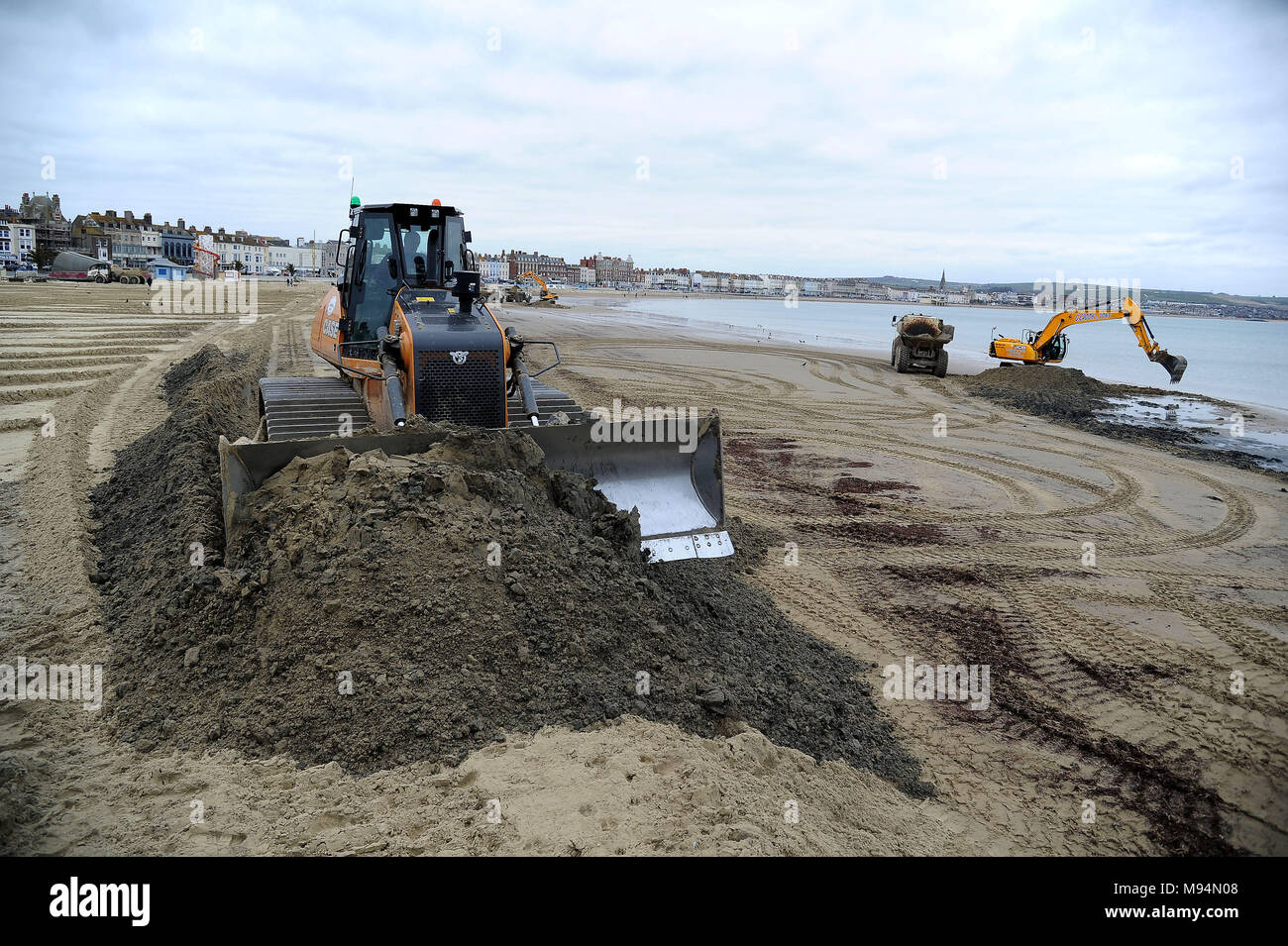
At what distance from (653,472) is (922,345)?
67.1 ft

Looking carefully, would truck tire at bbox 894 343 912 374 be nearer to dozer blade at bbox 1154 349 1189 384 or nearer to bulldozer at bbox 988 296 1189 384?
bulldozer at bbox 988 296 1189 384

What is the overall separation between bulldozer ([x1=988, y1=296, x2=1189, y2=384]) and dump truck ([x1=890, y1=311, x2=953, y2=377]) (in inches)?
62.9

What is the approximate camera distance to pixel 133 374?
15031 mm

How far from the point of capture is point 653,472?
634 centimetres

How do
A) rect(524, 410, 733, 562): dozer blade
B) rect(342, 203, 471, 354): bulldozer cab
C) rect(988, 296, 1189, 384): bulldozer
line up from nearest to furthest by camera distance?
rect(524, 410, 733, 562): dozer blade
rect(342, 203, 471, 354): bulldozer cab
rect(988, 296, 1189, 384): bulldozer

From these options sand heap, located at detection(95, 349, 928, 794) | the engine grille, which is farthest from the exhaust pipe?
sand heap, located at detection(95, 349, 928, 794)

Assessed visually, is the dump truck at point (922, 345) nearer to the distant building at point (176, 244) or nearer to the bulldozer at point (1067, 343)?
the bulldozer at point (1067, 343)

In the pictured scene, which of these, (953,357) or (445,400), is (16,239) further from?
(445,400)

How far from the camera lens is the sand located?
10.6ft

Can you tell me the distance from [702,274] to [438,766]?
199860mm

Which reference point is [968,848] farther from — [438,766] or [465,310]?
[465,310]

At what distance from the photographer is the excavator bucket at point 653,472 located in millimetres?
5738

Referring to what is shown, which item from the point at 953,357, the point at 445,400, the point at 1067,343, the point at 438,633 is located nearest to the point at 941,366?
the point at 1067,343

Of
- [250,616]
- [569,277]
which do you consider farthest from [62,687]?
[569,277]
